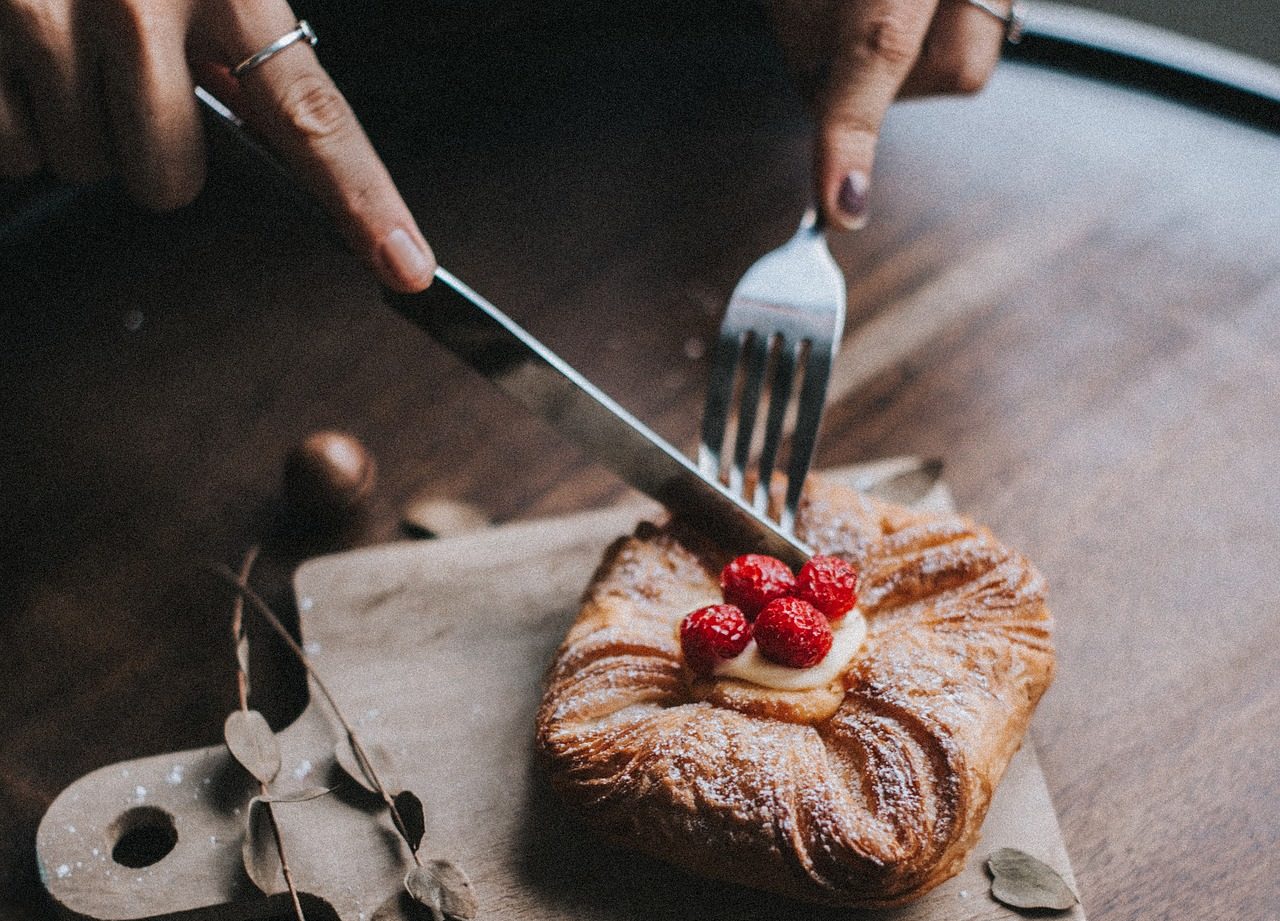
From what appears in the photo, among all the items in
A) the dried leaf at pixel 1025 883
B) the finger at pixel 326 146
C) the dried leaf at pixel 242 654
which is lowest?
the dried leaf at pixel 1025 883

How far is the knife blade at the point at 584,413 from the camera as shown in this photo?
179cm

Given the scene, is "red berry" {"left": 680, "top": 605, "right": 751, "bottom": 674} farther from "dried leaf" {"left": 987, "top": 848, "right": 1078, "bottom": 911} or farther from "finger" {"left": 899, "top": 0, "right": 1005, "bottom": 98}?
Answer: "finger" {"left": 899, "top": 0, "right": 1005, "bottom": 98}

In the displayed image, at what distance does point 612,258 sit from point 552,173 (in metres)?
0.28

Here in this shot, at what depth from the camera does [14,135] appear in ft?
5.89

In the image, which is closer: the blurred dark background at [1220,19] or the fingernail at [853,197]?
the fingernail at [853,197]

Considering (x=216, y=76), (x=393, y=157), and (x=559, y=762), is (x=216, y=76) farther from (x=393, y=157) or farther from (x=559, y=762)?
(x=559, y=762)

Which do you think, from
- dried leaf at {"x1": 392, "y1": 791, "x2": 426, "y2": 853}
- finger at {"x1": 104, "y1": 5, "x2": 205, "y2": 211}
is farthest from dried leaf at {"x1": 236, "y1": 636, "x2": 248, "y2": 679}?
finger at {"x1": 104, "y1": 5, "x2": 205, "y2": 211}

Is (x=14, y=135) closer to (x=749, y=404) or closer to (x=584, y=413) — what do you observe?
(x=584, y=413)

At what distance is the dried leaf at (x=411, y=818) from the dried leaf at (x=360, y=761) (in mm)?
78

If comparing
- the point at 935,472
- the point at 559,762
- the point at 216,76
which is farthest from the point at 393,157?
the point at 559,762

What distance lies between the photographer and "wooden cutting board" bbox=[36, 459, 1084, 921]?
1583 millimetres

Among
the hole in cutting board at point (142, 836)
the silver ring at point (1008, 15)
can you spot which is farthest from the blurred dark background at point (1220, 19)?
the hole in cutting board at point (142, 836)

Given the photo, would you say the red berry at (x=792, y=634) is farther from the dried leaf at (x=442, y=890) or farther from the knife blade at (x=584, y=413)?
the dried leaf at (x=442, y=890)

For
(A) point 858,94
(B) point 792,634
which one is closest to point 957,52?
(A) point 858,94
